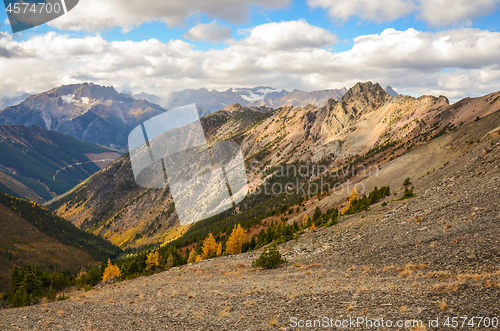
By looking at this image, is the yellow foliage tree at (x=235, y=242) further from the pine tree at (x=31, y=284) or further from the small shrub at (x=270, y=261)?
the pine tree at (x=31, y=284)

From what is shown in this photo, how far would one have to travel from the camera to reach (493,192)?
28.7 metres

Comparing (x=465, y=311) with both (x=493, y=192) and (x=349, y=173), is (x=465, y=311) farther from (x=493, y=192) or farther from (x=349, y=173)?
(x=349, y=173)

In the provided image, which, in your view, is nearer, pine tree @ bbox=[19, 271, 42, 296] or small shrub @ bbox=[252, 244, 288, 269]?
small shrub @ bbox=[252, 244, 288, 269]

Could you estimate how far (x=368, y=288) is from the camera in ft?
55.2

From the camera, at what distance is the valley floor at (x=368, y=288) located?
511 inches

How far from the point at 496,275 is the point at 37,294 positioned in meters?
68.0

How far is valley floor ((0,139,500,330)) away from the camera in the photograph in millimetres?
12969

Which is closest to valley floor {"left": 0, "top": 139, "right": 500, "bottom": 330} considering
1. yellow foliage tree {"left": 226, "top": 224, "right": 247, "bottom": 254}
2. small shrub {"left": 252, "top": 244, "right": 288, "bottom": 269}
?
small shrub {"left": 252, "top": 244, "right": 288, "bottom": 269}

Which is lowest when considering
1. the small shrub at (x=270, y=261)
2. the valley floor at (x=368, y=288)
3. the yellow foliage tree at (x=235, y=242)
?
the yellow foliage tree at (x=235, y=242)

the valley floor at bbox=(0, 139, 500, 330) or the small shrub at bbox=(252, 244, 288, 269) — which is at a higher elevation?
the valley floor at bbox=(0, 139, 500, 330)

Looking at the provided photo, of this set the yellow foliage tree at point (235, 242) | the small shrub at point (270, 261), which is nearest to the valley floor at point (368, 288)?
the small shrub at point (270, 261)

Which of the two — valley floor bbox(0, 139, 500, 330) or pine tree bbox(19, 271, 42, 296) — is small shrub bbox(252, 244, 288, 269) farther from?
pine tree bbox(19, 271, 42, 296)

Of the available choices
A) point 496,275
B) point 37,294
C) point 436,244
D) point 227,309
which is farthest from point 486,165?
point 37,294

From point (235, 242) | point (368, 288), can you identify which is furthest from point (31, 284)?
point (368, 288)
